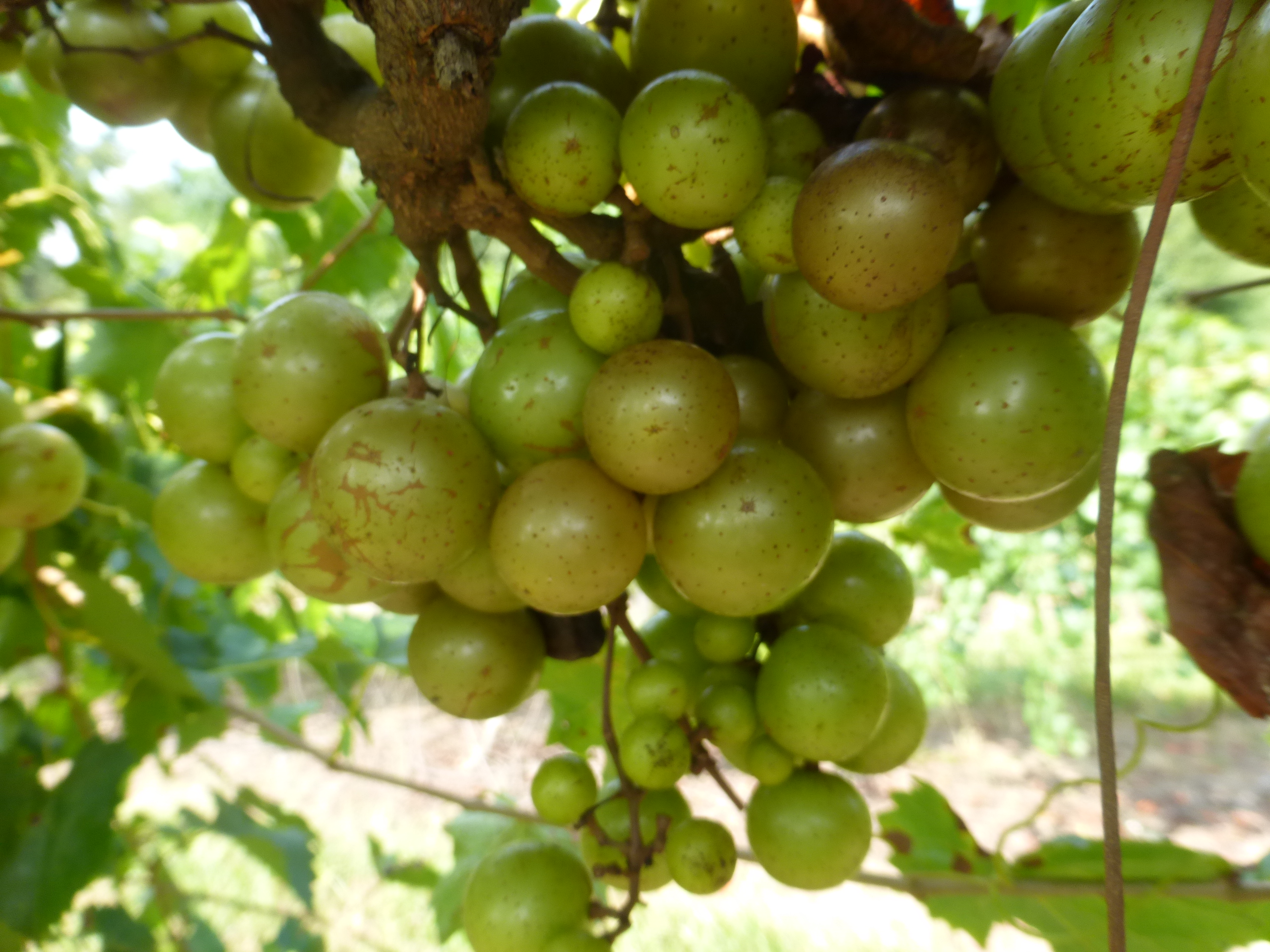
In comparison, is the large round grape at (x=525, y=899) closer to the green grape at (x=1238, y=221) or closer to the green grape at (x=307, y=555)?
the green grape at (x=307, y=555)

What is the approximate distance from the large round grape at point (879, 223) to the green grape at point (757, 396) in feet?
0.38

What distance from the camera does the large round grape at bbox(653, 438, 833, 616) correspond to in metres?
0.43

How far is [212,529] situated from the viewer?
0.58 meters

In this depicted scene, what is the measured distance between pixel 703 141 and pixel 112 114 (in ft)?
1.72

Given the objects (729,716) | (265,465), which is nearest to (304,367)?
(265,465)

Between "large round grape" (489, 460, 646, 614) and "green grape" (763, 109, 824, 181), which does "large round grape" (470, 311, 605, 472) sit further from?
"green grape" (763, 109, 824, 181)

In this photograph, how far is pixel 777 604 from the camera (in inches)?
18.6

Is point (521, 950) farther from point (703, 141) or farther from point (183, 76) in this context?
point (183, 76)

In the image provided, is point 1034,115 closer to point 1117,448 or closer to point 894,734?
point 1117,448

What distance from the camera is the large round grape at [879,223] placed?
35cm

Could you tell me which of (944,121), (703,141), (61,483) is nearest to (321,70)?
(703,141)

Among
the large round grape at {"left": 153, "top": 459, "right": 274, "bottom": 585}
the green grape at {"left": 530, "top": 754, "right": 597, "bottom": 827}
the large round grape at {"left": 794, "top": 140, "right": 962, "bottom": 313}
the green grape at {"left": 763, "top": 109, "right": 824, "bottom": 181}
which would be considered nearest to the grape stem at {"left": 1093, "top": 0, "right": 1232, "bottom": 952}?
the large round grape at {"left": 794, "top": 140, "right": 962, "bottom": 313}

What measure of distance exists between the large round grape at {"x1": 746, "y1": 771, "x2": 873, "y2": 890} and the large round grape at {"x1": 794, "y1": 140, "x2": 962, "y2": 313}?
31 cm

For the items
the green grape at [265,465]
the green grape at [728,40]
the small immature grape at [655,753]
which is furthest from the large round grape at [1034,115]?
the green grape at [265,465]
